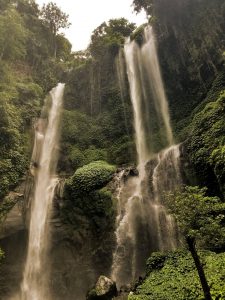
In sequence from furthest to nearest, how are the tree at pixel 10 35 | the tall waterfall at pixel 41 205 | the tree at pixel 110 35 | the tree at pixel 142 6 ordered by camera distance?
the tree at pixel 110 35
the tree at pixel 142 6
the tree at pixel 10 35
the tall waterfall at pixel 41 205

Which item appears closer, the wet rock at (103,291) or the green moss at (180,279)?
the green moss at (180,279)

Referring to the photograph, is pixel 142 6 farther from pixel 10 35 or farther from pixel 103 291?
pixel 103 291

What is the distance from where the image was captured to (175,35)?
85.7ft

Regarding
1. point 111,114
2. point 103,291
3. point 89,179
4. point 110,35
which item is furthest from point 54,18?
point 103,291

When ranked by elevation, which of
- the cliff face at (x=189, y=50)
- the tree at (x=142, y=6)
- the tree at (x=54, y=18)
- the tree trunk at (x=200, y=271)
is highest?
the tree at (x=54, y=18)

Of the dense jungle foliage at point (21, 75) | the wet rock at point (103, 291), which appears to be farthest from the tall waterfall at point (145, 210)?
the dense jungle foliage at point (21, 75)

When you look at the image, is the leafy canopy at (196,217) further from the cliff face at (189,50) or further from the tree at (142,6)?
the tree at (142,6)

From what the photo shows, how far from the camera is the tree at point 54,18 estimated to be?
3600 centimetres

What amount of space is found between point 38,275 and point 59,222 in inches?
124

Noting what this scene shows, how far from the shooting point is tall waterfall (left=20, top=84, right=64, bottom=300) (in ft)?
54.0

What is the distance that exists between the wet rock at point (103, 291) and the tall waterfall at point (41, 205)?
15.3 feet

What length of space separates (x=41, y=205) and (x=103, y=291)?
8.03 m

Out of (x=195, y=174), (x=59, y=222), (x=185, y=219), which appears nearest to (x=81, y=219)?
(x=59, y=222)

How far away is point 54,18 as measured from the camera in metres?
36.3
